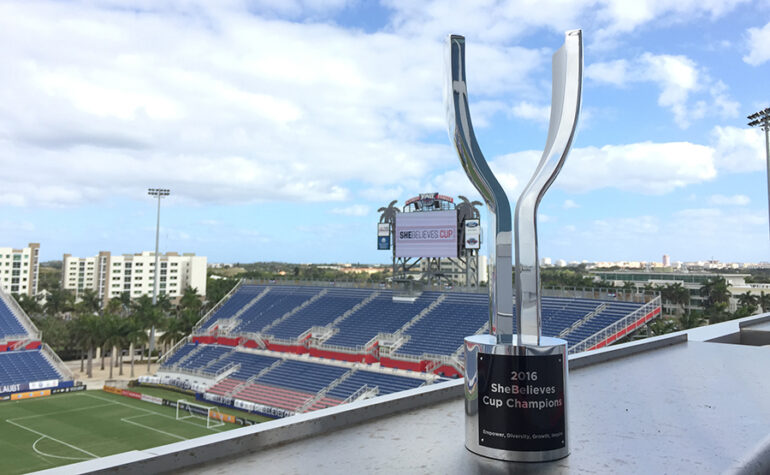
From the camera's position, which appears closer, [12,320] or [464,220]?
[464,220]

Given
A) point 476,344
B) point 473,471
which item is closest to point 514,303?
point 476,344

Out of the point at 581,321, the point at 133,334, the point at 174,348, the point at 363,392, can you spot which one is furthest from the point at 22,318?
the point at 581,321

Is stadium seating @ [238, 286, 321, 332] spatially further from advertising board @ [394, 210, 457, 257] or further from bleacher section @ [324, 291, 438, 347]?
advertising board @ [394, 210, 457, 257]

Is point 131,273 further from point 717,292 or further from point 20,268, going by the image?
point 717,292

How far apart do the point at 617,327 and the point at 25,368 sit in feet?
95.1

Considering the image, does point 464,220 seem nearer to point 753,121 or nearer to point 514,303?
point 753,121

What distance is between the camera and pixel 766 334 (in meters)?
4.75

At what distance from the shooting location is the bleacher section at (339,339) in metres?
23.4

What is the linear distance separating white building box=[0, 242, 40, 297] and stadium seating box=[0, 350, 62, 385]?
48.4 metres

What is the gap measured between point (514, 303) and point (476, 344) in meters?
0.25

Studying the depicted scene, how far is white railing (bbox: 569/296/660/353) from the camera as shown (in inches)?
832

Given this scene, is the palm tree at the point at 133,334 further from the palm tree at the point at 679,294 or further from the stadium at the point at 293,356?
the palm tree at the point at 679,294

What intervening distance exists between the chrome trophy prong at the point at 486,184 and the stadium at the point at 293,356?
18.1 m

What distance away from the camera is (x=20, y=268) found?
72.7 metres
